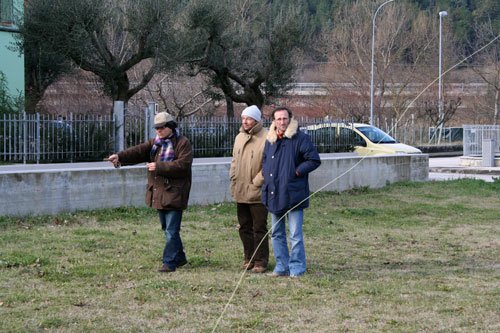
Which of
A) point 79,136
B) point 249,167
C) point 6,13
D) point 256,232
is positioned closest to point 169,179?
point 249,167

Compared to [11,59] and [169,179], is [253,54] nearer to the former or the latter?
[11,59]

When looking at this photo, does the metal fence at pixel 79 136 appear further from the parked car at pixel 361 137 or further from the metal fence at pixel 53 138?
the parked car at pixel 361 137

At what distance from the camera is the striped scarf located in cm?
890

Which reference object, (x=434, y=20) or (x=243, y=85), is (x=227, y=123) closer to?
(x=243, y=85)

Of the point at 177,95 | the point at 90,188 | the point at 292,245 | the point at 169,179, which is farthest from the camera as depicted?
the point at 177,95

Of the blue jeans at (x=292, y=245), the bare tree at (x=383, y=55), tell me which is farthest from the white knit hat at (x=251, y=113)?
the bare tree at (x=383, y=55)

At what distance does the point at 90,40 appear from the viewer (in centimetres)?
2419

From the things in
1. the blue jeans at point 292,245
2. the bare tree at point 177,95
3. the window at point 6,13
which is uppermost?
the window at point 6,13

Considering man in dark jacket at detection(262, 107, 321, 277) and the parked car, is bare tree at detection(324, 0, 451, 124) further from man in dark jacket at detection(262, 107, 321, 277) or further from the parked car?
man in dark jacket at detection(262, 107, 321, 277)

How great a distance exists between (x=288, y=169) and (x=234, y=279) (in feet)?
4.11

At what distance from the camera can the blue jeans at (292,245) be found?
8.62 meters

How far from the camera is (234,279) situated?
845 cm

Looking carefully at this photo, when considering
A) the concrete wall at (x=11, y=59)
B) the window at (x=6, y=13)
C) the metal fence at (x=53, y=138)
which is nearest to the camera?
the metal fence at (x=53, y=138)

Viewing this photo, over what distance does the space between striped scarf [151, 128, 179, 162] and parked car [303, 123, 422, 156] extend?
14.8 metres
